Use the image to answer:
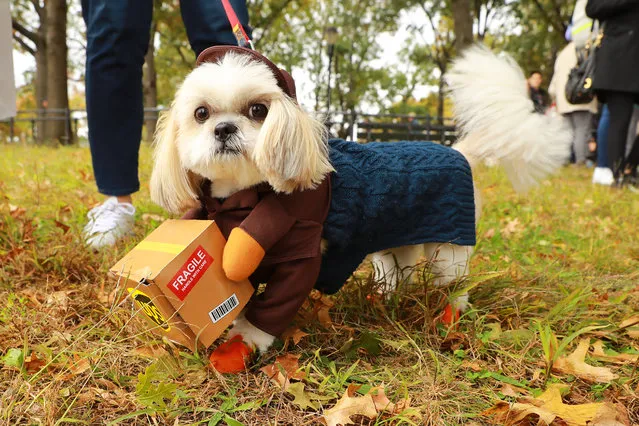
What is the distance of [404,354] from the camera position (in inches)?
62.2

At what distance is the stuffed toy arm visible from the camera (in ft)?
4.55

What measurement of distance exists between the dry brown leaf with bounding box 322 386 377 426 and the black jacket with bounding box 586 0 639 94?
4.29m

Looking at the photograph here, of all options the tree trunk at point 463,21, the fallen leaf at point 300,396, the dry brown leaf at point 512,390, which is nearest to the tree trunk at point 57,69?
the tree trunk at point 463,21

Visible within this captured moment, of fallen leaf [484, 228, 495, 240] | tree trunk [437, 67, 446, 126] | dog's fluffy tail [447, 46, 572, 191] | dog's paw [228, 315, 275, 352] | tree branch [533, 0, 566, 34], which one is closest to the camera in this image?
dog's paw [228, 315, 275, 352]

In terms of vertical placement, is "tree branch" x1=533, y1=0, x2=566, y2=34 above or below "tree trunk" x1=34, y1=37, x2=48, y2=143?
above

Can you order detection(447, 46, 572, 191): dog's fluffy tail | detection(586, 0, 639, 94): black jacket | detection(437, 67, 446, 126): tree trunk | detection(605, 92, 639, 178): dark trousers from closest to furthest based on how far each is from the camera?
detection(447, 46, 572, 191): dog's fluffy tail < detection(437, 67, 446, 126): tree trunk < detection(586, 0, 639, 94): black jacket < detection(605, 92, 639, 178): dark trousers

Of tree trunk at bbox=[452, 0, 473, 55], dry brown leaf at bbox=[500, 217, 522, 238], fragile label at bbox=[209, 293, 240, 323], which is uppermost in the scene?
tree trunk at bbox=[452, 0, 473, 55]

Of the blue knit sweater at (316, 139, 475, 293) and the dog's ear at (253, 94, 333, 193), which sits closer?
the dog's ear at (253, 94, 333, 193)

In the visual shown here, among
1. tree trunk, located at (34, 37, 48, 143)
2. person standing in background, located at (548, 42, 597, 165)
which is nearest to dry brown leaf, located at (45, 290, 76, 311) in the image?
person standing in background, located at (548, 42, 597, 165)

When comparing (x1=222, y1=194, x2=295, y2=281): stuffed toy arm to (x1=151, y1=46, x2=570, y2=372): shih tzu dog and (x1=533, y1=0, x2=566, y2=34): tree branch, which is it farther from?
(x1=533, y1=0, x2=566, y2=34): tree branch

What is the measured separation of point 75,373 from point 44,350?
16 centimetres

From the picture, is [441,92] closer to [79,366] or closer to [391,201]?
[391,201]

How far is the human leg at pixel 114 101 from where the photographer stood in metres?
2.23

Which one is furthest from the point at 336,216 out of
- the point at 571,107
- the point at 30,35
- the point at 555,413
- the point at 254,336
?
the point at 30,35
